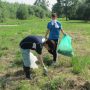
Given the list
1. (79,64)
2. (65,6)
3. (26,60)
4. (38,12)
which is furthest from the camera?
(65,6)

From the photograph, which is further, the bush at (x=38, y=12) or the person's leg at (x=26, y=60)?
the bush at (x=38, y=12)

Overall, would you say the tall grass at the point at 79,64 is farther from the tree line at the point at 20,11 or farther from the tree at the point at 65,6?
the tree at the point at 65,6

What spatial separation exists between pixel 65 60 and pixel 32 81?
2.57 meters

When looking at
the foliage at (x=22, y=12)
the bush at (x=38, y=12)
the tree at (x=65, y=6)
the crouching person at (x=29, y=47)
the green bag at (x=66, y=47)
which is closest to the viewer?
the crouching person at (x=29, y=47)

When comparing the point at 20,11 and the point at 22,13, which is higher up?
the point at 20,11

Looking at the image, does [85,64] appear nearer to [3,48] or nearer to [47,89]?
[47,89]

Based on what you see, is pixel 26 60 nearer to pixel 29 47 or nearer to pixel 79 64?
pixel 29 47

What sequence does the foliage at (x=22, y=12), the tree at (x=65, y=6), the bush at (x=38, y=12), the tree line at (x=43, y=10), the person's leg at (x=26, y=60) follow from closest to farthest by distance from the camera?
the person's leg at (x=26, y=60), the tree line at (x=43, y=10), the foliage at (x=22, y=12), the bush at (x=38, y=12), the tree at (x=65, y=6)

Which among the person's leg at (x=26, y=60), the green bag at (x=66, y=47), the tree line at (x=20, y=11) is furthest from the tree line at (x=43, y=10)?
the person's leg at (x=26, y=60)

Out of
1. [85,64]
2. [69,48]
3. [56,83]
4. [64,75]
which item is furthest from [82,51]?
[56,83]

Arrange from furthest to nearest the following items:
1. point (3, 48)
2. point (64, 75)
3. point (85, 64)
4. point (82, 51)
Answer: point (3, 48), point (82, 51), point (85, 64), point (64, 75)

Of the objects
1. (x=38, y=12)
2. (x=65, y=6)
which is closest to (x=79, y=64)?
(x=38, y=12)

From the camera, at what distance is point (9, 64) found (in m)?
11.2

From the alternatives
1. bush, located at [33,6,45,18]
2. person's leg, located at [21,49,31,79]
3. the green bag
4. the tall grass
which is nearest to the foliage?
bush, located at [33,6,45,18]
